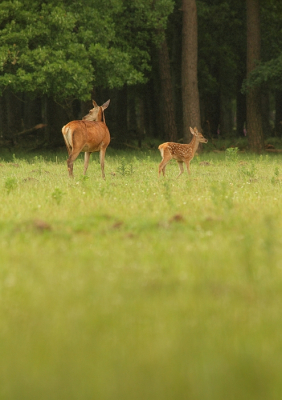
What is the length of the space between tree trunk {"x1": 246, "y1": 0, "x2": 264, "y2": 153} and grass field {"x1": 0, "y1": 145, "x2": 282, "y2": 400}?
19419 mm

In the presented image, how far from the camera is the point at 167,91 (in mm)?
28156

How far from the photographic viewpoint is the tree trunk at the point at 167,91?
27.8 metres

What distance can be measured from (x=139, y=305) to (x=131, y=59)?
2215 centimetres

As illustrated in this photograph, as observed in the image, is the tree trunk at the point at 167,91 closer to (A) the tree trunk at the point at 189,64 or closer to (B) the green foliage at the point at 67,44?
(A) the tree trunk at the point at 189,64

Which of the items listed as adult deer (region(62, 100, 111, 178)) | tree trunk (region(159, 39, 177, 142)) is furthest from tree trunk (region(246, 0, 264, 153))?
adult deer (region(62, 100, 111, 178))

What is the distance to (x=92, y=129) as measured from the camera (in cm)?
1410

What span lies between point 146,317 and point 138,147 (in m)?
24.6

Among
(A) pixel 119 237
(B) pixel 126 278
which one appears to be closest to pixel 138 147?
(A) pixel 119 237

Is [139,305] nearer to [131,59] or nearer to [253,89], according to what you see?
[131,59]

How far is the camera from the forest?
21.4 metres

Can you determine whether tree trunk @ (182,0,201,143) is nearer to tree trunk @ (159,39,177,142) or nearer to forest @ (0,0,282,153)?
forest @ (0,0,282,153)

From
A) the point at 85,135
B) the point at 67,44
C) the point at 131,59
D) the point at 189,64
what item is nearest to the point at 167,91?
the point at 189,64

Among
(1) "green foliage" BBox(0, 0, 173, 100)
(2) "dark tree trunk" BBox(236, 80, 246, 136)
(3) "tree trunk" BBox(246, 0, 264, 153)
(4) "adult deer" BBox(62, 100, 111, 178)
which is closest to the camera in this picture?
(4) "adult deer" BBox(62, 100, 111, 178)

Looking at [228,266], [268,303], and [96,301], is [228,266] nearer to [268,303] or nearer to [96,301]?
[268,303]
